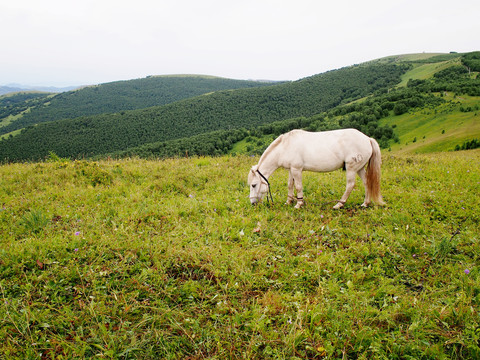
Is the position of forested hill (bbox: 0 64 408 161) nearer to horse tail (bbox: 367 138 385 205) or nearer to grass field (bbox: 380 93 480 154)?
grass field (bbox: 380 93 480 154)

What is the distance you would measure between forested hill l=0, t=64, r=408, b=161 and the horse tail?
116601 millimetres

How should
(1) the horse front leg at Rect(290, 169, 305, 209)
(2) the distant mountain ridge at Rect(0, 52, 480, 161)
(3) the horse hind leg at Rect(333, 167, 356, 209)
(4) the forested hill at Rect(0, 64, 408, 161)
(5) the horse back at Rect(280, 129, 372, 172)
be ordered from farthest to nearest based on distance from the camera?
(4) the forested hill at Rect(0, 64, 408, 161), (2) the distant mountain ridge at Rect(0, 52, 480, 161), (1) the horse front leg at Rect(290, 169, 305, 209), (3) the horse hind leg at Rect(333, 167, 356, 209), (5) the horse back at Rect(280, 129, 372, 172)

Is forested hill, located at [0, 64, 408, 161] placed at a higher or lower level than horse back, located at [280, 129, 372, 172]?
higher

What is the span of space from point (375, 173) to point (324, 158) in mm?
1579

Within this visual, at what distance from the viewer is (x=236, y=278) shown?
3.70m

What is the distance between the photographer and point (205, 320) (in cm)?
303

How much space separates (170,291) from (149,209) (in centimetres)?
293

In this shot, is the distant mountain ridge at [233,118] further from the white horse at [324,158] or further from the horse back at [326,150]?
the horse back at [326,150]

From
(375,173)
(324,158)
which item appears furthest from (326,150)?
(375,173)

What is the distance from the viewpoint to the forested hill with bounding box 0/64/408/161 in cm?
11850

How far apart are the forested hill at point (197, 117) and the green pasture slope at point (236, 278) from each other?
386ft

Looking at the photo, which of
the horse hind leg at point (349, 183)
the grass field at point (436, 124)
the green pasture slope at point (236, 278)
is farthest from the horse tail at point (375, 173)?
the grass field at point (436, 124)

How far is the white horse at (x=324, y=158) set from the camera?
20.9 ft

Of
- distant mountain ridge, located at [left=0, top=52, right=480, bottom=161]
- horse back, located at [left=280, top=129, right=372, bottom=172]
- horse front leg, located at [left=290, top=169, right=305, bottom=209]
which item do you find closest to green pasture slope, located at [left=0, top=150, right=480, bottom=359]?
horse front leg, located at [left=290, top=169, right=305, bottom=209]
